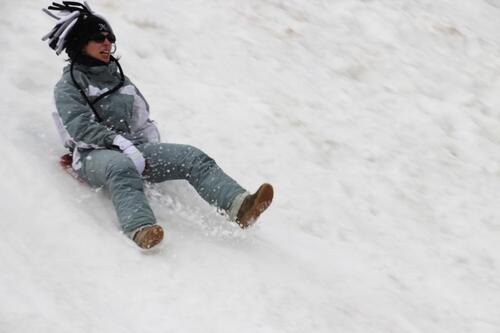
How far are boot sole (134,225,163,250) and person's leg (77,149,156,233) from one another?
0.08m

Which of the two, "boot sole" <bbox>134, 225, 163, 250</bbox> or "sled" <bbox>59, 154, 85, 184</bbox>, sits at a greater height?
"boot sole" <bbox>134, 225, 163, 250</bbox>

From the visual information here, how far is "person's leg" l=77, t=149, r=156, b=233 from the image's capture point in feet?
14.2

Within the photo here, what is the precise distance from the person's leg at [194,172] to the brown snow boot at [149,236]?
0.60m

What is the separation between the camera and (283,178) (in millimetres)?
6105

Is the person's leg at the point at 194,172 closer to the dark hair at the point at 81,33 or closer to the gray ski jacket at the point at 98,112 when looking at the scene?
the gray ski jacket at the point at 98,112

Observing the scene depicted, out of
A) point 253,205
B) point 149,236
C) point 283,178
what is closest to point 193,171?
point 253,205

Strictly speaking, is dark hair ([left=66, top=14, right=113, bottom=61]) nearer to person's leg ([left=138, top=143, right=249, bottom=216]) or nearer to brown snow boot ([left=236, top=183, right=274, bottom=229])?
person's leg ([left=138, top=143, right=249, bottom=216])

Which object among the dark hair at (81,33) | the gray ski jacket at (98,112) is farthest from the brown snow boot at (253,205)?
the dark hair at (81,33)

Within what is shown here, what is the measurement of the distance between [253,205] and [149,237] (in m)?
0.71

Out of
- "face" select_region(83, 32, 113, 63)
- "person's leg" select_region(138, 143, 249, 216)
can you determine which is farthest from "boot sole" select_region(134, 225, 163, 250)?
"face" select_region(83, 32, 113, 63)

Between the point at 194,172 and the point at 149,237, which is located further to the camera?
the point at 194,172

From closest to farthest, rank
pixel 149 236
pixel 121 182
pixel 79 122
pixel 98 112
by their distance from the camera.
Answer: pixel 149 236 < pixel 121 182 < pixel 79 122 < pixel 98 112

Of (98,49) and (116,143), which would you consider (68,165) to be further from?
(98,49)

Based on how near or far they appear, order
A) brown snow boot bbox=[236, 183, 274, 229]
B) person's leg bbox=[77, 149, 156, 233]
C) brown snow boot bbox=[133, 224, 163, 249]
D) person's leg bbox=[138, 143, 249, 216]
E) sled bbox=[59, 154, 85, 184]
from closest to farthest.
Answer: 1. brown snow boot bbox=[133, 224, 163, 249]
2. person's leg bbox=[77, 149, 156, 233]
3. brown snow boot bbox=[236, 183, 274, 229]
4. person's leg bbox=[138, 143, 249, 216]
5. sled bbox=[59, 154, 85, 184]
